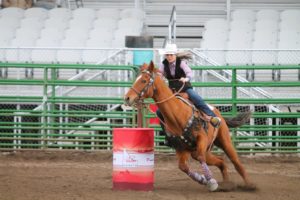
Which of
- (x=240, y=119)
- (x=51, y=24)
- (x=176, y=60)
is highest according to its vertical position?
(x=51, y=24)

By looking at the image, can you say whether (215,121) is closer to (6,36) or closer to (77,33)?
(77,33)

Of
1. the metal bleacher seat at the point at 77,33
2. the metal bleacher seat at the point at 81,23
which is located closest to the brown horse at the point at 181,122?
the metal bleacher seat at the point at 77,33

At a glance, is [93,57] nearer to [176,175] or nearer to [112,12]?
[112,12]

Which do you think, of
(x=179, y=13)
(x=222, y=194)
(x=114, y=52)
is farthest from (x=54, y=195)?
(x=179, y=13)

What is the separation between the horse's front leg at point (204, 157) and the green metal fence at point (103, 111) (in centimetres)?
485

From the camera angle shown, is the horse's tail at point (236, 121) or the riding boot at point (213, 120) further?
the horse's tail at point (236, 121)

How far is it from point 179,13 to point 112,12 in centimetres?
206

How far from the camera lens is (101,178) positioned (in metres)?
11.8

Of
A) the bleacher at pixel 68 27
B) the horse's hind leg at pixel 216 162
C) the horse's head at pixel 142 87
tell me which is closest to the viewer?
the horse's head at pixel 142 87

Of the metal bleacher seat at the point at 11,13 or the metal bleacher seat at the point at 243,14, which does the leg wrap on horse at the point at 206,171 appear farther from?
the metal bleacher seat at the point at 11,13

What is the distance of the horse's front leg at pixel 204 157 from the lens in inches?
384

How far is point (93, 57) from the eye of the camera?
1769cm

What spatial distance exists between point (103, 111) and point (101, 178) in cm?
365

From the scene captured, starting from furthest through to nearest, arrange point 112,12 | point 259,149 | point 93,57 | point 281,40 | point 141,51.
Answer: point 112,12, point 281,40, point 93,57, point 141,51, point 259,149
